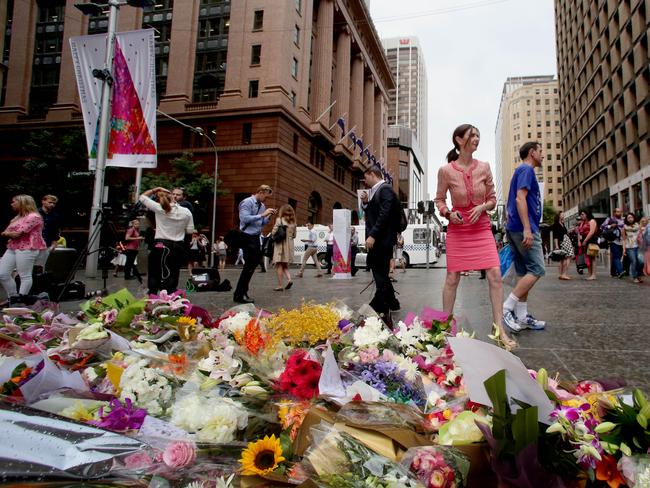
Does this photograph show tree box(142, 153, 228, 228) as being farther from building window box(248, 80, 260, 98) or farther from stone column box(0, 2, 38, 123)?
stone column box(0, 2, 38, 123)

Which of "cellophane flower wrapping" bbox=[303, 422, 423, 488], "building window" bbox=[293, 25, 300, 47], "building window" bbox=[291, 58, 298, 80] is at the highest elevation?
"building window" bbox=[293, 25, 300, 47]

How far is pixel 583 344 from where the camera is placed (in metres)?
3.38

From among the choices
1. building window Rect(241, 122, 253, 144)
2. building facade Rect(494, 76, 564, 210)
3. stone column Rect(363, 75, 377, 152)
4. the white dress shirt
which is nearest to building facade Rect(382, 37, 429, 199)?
building facade Rect(494, 76, 564, 210)

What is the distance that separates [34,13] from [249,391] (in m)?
41.3

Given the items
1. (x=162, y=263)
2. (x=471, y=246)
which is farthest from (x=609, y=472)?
(x=162, y=263)

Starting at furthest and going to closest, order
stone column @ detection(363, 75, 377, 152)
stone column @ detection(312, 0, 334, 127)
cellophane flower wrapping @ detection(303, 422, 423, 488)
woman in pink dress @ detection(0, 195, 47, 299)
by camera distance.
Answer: stone column @ detection(363, 75, 377, 152)
stone column @ detection(312, 0, 334, 127)
woman in pink dress @ detection(0, 195, 47, 299)
cellophane flower wrapping @ detection(303, 422, 423, 488)

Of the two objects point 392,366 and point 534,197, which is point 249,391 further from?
point 534,197

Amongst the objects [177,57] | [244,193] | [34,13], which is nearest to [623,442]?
[244,193]

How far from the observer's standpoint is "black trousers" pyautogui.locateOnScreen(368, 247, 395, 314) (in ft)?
15.9

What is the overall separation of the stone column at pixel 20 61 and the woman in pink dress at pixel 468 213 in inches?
1502

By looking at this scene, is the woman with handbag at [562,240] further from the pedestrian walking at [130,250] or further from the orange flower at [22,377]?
the orange flower at [22,377]

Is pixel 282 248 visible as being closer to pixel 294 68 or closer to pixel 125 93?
pixel 125 93

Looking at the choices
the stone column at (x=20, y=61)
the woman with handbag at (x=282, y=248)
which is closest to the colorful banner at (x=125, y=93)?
the woman with handbag at (x=282, y=248)

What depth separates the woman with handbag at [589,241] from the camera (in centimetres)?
1065
